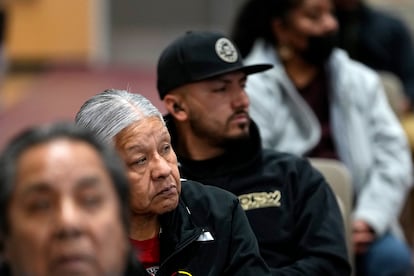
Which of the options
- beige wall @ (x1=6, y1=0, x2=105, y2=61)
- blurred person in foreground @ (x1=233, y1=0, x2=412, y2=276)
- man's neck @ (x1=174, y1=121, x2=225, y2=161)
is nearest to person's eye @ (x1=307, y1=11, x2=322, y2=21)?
blurred person in foreground @ (x1=233, y1=0, x2=412, y2=276)

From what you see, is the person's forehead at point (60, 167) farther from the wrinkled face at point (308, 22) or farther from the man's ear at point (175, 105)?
the wrinkled face at point (308, 22)

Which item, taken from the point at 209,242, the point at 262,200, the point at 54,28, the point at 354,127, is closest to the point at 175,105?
the point at 262,200

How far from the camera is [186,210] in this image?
2.54m

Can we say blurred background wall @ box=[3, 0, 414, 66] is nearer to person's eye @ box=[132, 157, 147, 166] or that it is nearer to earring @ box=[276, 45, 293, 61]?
earring @ box=[276, 45, 293, 61]

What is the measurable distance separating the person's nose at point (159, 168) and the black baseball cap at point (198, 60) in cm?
67

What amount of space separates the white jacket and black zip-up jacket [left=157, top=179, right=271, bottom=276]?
5.32 ft

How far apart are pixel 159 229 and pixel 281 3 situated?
207cm

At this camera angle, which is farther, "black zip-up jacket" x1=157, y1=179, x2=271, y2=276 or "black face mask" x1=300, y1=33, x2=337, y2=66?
"black face mask" x1=300, y1=33, x2=337, y2=66

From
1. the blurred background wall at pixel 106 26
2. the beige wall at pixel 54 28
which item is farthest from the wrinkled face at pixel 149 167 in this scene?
the beige wall at pixel 54 28

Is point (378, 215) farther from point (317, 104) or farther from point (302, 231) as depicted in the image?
point (302, 231)

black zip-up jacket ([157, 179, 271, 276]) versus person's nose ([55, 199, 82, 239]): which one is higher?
person's nose ([55, 199, 82, 239])

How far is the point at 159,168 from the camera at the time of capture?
248 cm

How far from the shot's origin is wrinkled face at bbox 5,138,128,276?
5.37 ft

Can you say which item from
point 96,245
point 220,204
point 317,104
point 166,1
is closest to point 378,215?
point 317,104
